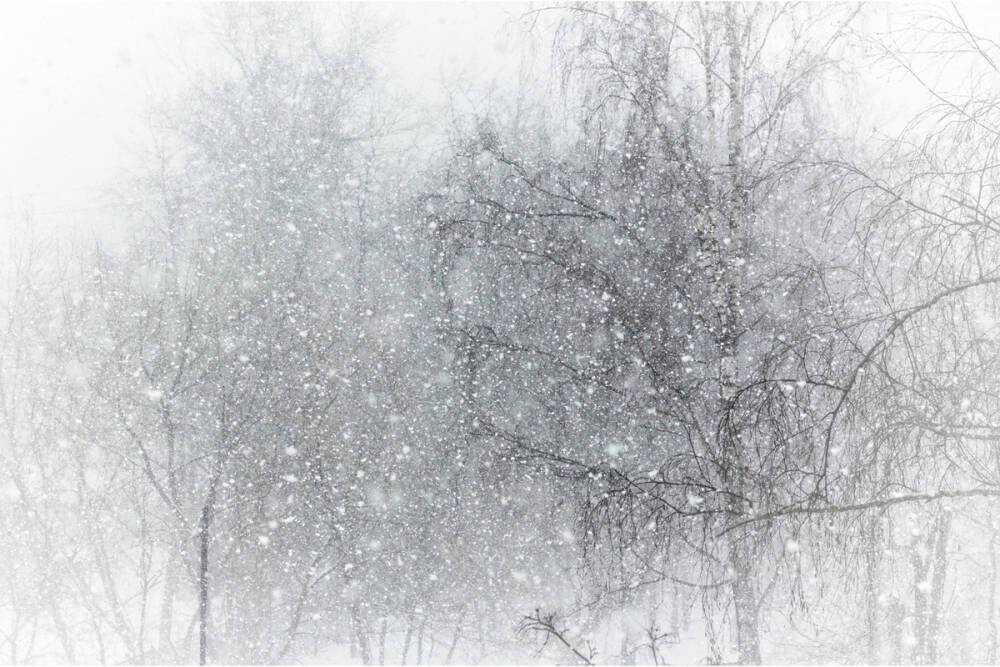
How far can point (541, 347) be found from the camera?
22.1ft

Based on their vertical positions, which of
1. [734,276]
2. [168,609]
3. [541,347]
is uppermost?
[734,276]

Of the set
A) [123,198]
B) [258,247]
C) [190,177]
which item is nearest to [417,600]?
[258,247]

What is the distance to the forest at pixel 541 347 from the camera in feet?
10.8

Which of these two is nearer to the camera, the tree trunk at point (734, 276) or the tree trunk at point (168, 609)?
the tree trunk at point (734, 276)

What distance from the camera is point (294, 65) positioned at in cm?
1359

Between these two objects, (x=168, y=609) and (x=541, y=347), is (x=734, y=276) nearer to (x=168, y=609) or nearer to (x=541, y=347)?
(x=541, y=347)

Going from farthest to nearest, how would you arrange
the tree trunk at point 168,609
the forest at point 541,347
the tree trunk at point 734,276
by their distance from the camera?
1. the tree trunk at point 168,609
2. the tree trunk at point 734,276
3. the forest at point 541,347

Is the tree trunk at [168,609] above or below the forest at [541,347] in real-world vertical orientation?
below

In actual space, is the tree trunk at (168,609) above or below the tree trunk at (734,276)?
below

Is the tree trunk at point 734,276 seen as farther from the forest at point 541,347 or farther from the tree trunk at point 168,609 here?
the tree trunk at point 168,609

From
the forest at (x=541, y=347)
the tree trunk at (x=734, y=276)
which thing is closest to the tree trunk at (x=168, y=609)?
the forest at (x=541, y=347)

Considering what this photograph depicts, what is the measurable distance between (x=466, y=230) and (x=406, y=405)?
15.2ft

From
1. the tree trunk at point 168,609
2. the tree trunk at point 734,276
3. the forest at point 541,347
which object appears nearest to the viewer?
the forest at point 541,347

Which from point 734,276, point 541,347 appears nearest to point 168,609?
point 541,347
